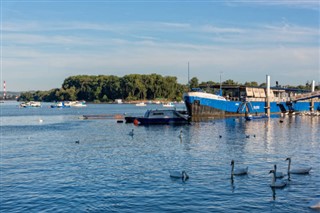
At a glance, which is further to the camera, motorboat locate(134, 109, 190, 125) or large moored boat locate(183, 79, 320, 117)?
large moored boat locate(183, 79, 320, 117)

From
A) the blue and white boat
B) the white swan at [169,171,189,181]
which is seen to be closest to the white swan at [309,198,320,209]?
the white swan at [169,171,189,181]

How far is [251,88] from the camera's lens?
140500 mm

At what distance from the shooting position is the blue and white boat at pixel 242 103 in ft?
389

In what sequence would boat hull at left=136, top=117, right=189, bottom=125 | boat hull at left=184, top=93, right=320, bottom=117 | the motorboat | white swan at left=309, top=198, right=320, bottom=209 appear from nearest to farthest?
white swan at left=309, top=198, right=320, bottom=209, boat hull at left=136, top=117, right=189, bottom=125, the motorboat, boat hull at left=184, top=93, right=320, bottom=117

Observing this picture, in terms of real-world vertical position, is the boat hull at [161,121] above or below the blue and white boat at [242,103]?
below

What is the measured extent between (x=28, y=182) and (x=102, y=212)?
11.5 metres

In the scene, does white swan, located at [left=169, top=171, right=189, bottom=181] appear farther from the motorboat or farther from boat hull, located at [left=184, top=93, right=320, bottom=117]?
boat hull, located at [left=184, top=93, right=320, bottom=117]

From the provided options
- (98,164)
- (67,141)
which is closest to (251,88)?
(67,141)

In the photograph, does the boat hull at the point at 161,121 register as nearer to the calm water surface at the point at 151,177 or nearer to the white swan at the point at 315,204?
the calm water surface at the point at 151,177

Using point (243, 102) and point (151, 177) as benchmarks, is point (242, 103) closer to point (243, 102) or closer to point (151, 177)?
point (243, 102)

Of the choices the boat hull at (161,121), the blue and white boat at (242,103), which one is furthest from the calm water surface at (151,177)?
the blue and white boat at (242,103)

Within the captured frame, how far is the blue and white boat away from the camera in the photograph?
118 m

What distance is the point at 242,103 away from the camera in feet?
434

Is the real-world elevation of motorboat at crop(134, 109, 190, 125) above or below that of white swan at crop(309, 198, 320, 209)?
above
